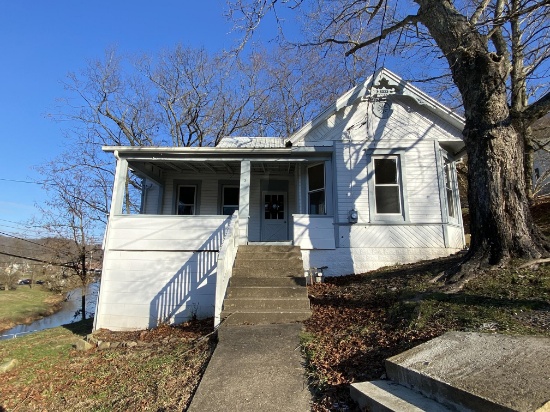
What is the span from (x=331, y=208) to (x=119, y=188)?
6.11m

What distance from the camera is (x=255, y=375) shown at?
3742mm

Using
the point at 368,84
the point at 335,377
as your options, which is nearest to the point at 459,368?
the point at 335,377

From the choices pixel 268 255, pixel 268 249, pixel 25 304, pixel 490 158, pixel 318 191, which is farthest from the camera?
pixel 25 304

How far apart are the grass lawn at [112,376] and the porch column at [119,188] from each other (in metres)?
3.47

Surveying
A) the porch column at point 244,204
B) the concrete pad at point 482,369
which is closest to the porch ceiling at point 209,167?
the porch column at point 244,204

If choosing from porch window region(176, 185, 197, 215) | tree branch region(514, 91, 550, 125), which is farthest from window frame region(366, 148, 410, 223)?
porch window region(176, 185, 197, 215)

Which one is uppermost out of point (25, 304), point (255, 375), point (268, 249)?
point (268, 249)

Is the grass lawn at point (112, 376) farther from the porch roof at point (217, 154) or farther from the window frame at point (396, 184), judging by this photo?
the window frame at point (396, 184)

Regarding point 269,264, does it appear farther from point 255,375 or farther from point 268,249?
point 255,375

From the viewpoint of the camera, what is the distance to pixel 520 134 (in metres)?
6.12

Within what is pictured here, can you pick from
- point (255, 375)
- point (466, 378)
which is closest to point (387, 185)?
point (255, 375)

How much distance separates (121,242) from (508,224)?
8.65 m

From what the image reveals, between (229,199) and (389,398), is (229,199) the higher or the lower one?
the higher one

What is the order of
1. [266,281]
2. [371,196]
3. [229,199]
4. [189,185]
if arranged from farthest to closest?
[229,199]
[189,185]
[371,196]
[266,281]
